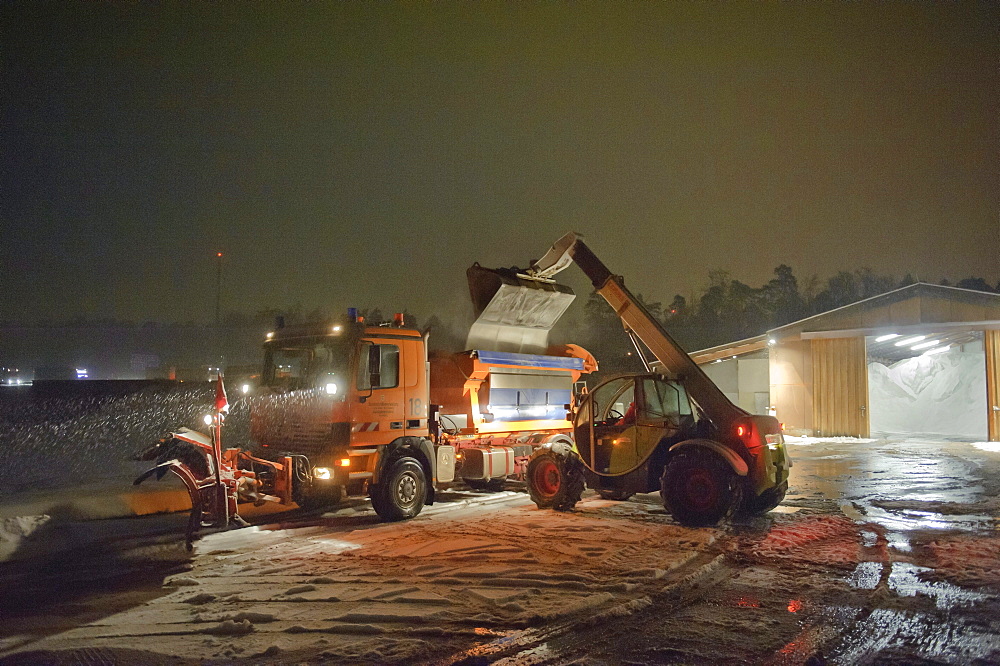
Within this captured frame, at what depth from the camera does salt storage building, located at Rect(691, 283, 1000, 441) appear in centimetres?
2511

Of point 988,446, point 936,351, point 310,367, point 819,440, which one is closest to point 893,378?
point 936,351

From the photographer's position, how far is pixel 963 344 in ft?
104

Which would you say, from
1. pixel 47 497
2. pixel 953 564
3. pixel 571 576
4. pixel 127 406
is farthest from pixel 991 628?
pixel 127 406

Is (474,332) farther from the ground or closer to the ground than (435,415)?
farther from the ground

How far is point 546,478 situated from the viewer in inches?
464

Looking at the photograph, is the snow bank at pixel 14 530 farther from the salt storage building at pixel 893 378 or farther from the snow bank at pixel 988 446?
the snow bank at pixel 988 446

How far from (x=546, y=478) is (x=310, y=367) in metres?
4.23

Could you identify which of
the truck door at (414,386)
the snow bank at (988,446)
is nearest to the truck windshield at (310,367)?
the truck door at (414,386)

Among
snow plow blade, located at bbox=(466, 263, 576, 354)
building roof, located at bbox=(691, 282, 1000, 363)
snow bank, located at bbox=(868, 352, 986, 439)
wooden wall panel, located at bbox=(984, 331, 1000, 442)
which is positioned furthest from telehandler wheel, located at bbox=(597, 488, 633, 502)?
snow bank, located at bbox=(868, 352, 986, 439)

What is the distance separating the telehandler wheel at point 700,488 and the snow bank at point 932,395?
22.5 m

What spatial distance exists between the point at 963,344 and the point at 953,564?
94.2ft

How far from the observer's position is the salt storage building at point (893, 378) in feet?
82.4

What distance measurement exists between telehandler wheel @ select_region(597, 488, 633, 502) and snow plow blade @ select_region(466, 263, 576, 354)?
3519mm

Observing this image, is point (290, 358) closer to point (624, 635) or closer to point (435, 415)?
point (435, 415)
